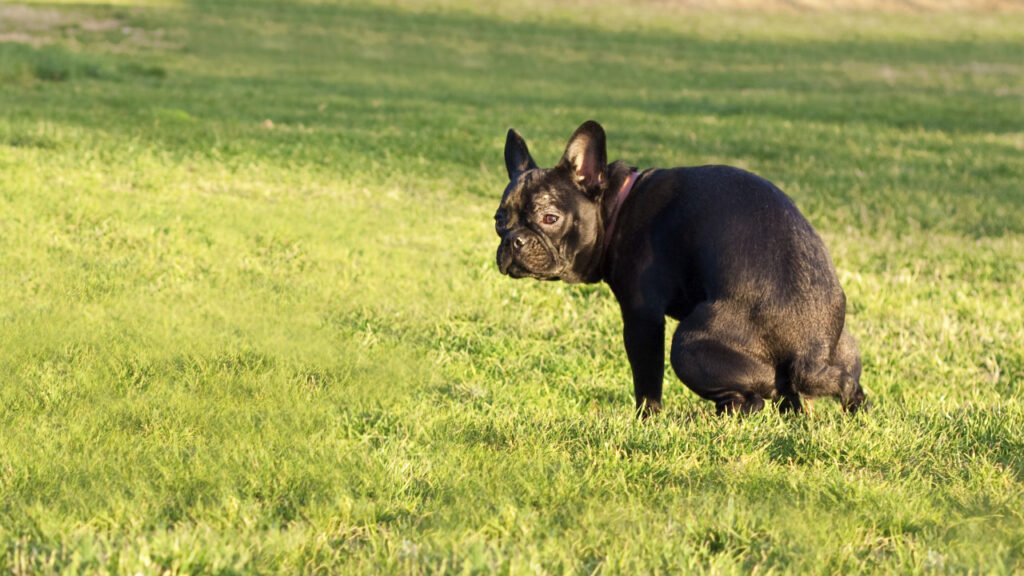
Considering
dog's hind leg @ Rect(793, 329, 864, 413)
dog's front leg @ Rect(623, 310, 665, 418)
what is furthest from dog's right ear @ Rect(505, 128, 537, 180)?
dog's hind leg @ Rect(793, 329, 864, 413)

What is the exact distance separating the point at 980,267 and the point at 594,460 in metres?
8.37

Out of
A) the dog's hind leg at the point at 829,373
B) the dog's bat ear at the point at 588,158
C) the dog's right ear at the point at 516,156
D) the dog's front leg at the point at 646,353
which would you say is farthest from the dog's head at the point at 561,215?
the dog's hind leg at the point at 829,373

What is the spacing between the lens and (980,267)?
11867 mm

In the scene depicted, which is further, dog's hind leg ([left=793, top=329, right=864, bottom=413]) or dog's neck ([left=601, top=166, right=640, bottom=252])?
dog's neck ([left=601, top=166, right=640, bottom=252])

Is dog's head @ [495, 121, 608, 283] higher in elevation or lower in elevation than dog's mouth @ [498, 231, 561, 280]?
higher

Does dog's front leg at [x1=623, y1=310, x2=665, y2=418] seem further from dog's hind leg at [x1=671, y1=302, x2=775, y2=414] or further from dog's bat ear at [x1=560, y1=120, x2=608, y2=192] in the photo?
dog's bat ear at [x1=560, y1=120, x2=608, y2=192]

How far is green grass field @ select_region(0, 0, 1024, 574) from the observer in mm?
4246

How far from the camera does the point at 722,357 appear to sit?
5852 millimetres

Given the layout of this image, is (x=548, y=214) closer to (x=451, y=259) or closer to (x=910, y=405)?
(x=910, y=405)

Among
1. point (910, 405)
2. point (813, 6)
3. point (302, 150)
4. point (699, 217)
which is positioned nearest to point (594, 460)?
point (699, 217)

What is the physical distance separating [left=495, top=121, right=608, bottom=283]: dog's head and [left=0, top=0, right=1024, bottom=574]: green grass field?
0.91 metres

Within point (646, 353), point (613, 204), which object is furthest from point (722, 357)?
point (613, 204)

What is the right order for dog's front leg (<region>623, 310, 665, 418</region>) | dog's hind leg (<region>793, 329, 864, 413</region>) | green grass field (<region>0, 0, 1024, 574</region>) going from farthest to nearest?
1. dog's front leg (<region>623, 310, 665, 418</region>)
2. dog's hind leg (<region>793, 329, 864, 413</region>)
3. green grass field (<region>0, 0, 1024, 574</region>)

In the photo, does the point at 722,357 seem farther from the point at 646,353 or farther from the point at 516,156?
the point at 516,156
